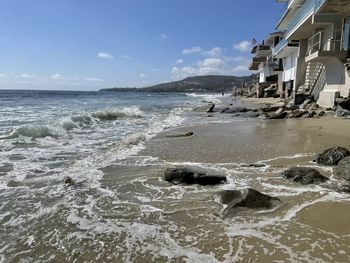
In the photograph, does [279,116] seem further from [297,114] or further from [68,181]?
[68,181]

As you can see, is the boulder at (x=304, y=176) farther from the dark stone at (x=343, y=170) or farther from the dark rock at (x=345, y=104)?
the dark rock at (x=345, y=104)

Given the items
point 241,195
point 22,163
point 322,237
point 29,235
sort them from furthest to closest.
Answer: point 22,163
point 241,195
point 29,235
point 322,237

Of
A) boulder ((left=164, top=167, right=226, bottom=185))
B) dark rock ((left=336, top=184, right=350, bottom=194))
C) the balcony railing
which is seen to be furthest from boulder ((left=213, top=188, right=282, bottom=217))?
the balcony railing

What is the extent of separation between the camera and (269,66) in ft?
183

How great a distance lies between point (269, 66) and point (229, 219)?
53.9 m

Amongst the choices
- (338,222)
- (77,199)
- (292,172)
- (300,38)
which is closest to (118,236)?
(77,199)

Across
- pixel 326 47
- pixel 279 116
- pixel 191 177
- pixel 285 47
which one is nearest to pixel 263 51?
pixel 285 47

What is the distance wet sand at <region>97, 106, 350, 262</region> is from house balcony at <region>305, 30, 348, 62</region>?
13.9 m

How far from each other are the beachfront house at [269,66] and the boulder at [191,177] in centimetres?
4383

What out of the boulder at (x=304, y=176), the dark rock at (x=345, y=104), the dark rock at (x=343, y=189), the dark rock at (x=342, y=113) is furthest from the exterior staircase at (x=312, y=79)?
the dark rock at (x=343, y=189)

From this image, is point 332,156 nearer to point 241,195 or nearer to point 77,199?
point 241,195

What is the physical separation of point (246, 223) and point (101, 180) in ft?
12.0

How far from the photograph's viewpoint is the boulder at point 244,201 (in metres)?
5.59

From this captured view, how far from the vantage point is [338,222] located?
500 centimetres
